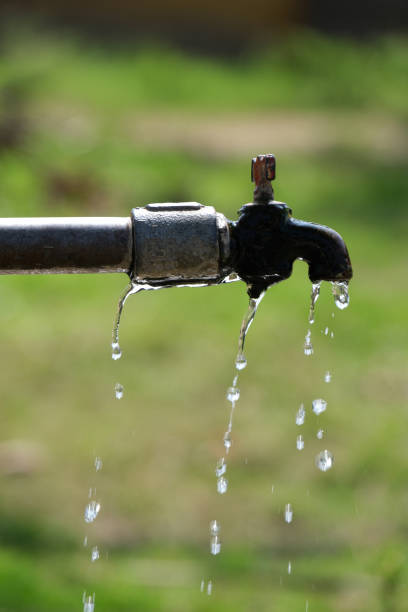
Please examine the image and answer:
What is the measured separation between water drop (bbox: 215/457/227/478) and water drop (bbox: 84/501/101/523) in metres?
0.43

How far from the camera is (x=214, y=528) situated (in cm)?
314

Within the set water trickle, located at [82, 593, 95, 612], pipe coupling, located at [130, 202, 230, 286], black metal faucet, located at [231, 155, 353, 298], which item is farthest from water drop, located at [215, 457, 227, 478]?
pipe coupling, located at [130, 202, 230, 286]

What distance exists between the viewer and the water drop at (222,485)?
10.4 ft

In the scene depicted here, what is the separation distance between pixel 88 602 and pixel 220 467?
2.78ft

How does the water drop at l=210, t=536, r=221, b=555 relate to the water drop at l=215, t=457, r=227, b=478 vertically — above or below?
below

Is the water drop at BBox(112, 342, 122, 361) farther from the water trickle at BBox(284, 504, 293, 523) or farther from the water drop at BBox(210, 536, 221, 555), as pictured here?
the water trickle at BBox(284, 504, 293, 523)

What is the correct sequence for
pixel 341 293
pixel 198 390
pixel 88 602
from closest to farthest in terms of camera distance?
pixel 341 293 < pixel 88 602 < pixel 198 390

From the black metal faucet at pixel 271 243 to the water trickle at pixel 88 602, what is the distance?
1.44 meters

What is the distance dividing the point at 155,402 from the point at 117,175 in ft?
10.7

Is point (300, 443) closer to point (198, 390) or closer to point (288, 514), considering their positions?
point (288, 514)

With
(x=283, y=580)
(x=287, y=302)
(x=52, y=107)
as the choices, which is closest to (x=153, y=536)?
(x=283, y=580)

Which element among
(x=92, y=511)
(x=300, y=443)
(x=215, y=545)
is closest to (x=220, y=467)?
(x=300, y=443)

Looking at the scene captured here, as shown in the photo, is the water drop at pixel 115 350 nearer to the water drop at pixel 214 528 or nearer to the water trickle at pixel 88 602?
the water trickle at pixel 88 602

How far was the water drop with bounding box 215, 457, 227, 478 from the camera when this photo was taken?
333 centimetres
